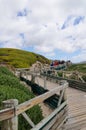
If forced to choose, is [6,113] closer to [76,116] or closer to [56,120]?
[56,120]

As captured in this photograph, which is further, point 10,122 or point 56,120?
point 56,120

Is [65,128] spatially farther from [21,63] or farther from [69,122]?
[21,63]

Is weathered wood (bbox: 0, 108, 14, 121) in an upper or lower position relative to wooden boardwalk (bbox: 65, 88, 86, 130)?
upper

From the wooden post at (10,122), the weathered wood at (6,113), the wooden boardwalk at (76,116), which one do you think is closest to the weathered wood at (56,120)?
the wooden boardwalk at (76,116)

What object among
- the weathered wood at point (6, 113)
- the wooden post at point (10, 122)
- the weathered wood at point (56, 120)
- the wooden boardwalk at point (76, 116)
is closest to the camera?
the weathered wood at point (6, 113)

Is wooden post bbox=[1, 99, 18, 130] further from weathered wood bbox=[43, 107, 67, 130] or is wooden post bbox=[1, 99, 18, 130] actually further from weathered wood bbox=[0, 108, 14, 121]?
weathered wood bbox=[43, 107, 67, 130]

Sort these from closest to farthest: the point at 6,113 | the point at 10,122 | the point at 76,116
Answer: the point at 6,113 → the point at 10,122 → the point at 76,116

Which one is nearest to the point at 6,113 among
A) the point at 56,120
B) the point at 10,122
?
the point at 10,122

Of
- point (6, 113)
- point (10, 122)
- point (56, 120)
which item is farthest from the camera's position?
point (56, 120)

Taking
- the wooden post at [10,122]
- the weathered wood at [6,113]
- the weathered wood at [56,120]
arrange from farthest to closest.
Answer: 1. the weathered wood at [56,120]
2. the wooden post at [10,122]
3. the weathered wood at [6,113]

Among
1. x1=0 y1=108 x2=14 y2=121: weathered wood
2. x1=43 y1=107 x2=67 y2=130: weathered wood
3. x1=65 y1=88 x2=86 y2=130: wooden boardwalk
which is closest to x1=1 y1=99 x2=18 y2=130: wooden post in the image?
x1=0 y1=108 x2=14 y2=121: weathered wood

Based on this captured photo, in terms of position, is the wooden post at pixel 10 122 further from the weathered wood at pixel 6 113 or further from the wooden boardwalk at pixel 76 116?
the wooden boardwalk at pixel 76 116

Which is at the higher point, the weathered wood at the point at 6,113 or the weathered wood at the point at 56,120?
the weathered wood at the point at 6,113

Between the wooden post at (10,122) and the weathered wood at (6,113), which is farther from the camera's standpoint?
the wooden post at (10,122)
